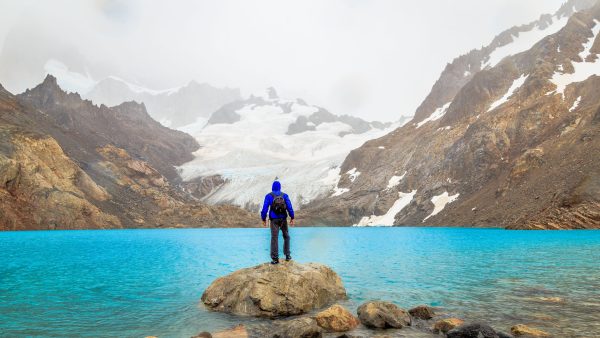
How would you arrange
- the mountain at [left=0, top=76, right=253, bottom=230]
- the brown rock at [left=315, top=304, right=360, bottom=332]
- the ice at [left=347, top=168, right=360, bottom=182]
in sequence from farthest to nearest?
the ice at [left=347, top=168, right=360, bottom=182] < the mountain at [left=0, top=76, right=253, bottom=230] < the brown rock at [left=315, top=304, right=360, bottom=332]

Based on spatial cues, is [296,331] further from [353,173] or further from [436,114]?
[436,114]

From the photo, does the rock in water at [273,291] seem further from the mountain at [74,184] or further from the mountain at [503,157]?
the mountain at [74,184]

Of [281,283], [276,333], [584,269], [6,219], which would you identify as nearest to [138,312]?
[281,283]

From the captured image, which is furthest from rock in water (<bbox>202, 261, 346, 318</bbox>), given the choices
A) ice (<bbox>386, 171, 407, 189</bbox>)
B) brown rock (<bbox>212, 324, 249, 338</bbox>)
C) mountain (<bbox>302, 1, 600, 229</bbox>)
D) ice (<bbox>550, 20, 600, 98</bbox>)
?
ice (<bbox>386, 171, 407, 189</bbox>)

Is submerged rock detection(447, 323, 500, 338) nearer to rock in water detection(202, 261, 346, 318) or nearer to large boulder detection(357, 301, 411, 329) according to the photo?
large boulder detection(357, 301, 411, 329)

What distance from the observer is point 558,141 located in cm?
9562

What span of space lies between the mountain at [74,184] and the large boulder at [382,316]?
9782 cm

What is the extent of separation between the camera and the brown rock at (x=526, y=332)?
41.9ft

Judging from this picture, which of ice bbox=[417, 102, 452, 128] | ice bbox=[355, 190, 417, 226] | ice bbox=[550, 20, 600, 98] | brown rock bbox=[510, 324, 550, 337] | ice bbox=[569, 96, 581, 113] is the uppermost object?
ice bbox=[417, 102, 452, 128]

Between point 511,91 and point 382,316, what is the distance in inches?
5712

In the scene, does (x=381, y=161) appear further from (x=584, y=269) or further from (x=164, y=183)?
(x=584, y=269)

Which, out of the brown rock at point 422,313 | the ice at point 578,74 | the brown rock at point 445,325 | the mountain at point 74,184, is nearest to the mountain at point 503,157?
the ice at point 578,74

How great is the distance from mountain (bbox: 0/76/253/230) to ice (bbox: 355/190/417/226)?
42.1 m

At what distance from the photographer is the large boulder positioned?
14.8m
